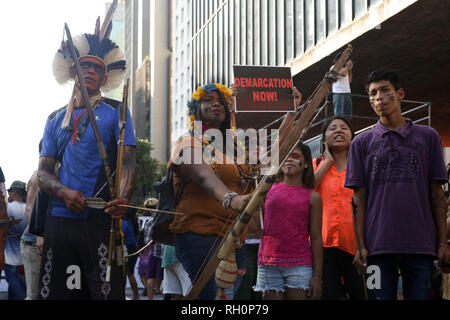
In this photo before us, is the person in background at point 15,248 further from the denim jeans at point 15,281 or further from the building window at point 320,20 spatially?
the building window at point 320,20

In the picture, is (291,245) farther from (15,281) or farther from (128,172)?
(15,281)

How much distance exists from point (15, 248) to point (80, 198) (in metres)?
5.99

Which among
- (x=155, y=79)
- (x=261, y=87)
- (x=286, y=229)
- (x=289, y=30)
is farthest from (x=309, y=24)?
(x=155, y=79)

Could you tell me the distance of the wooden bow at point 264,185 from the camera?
10.7ft

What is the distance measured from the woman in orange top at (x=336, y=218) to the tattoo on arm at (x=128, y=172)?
67.4 inches

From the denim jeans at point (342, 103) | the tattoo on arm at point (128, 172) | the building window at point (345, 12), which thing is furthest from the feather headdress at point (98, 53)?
the building window at point (345, 12)

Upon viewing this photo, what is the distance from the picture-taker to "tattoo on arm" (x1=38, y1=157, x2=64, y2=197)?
13.7 ft

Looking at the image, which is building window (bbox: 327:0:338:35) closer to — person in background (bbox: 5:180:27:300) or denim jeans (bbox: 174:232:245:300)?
person in background (bbox: 5:180:27:300)

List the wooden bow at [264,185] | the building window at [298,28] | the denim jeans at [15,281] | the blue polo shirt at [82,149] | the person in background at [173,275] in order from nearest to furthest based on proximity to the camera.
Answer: the wooden bow at [264,185] → the blue polo shirt at [82,149] → the person in background at [173,275] → the denim jeans at [15,281] → the building window at [298,28]

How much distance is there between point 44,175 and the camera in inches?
169

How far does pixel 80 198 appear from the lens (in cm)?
408

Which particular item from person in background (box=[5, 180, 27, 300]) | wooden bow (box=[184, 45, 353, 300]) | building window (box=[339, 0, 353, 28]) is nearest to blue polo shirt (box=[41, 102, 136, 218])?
wooden bow (box=[184, 45, 353, 300])
